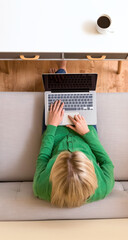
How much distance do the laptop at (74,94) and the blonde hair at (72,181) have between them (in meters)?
0.43

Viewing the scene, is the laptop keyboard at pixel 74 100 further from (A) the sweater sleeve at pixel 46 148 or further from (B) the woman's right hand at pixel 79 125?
(A) the sweater sleeve at pixel 46 148

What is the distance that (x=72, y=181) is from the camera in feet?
3.14

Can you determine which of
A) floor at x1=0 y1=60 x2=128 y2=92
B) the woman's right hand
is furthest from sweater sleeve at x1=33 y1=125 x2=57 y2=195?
floor at x1=0 y1=60 x2=128 y2=92

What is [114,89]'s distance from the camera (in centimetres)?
201

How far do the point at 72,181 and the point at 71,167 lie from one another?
0.06 meters

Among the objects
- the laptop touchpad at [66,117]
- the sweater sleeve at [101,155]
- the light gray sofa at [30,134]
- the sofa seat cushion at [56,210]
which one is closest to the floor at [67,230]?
the sofa seat cushion at [56,210]

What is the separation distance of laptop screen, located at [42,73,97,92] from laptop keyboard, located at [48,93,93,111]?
32 mm

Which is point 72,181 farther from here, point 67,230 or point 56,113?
point 56,113

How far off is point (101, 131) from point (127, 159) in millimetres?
230

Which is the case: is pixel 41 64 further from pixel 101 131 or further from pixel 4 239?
pixel 4 239
